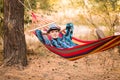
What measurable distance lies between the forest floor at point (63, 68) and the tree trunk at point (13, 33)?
21 centimetres

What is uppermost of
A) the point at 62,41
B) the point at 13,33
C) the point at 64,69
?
the point at 13,33

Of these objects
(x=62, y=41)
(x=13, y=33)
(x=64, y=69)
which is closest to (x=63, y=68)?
(x=64, y=69)

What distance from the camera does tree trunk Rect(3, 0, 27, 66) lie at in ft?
19.4

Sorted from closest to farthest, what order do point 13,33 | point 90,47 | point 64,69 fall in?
point 90,47
point 13,33
point 64,69

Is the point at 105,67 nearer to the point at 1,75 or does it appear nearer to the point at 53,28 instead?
the point at 53,28

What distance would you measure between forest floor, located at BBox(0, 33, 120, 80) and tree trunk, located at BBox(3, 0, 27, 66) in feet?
0.70

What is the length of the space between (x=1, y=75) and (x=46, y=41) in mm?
1153

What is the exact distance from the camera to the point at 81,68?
6.71 metres

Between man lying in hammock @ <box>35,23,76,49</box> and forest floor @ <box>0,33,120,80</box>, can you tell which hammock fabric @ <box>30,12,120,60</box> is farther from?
forest floor @ <box>0,33,120,80</box>

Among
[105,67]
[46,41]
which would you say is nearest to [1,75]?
[46,41]

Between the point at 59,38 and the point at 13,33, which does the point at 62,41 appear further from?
the point at 13,33

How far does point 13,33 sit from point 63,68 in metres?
1.34

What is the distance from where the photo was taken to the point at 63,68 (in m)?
6.61

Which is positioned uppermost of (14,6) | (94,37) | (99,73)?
(14,6)
